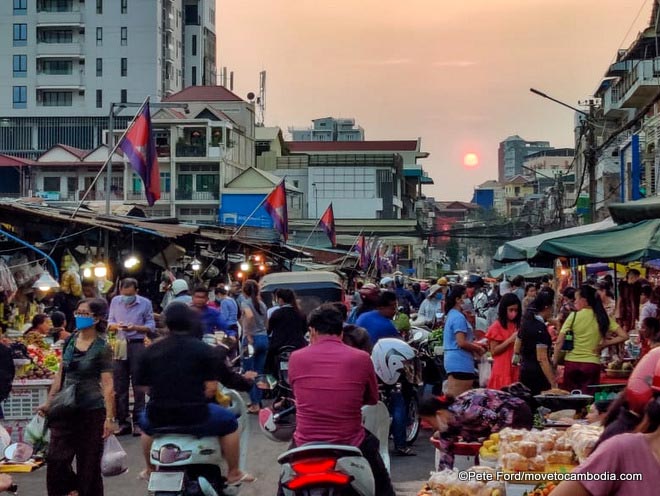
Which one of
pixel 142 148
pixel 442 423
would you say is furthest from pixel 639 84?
pixel 442 423

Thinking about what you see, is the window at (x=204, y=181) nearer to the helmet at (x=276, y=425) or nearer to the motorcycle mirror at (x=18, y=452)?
the helmet at (x=276, y=425)

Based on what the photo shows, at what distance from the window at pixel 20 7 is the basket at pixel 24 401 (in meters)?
85.1

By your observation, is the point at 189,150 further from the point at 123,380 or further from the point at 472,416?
the point at 472,416

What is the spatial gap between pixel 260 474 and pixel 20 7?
3404 inches

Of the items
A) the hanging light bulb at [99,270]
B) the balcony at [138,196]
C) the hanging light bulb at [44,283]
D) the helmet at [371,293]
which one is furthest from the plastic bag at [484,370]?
the balcony at [138,196]

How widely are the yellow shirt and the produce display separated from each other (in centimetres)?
488

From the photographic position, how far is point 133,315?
1302 cm

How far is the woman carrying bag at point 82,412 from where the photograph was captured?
8.11 meters

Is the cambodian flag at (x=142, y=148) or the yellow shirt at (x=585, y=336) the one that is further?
the cambodian flag at (x=142, y=148)

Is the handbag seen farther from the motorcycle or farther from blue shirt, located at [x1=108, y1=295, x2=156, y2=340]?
blue shirt, located at [x1=108, y1=295, x2=156, y2=340]

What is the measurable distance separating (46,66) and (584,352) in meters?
85.8

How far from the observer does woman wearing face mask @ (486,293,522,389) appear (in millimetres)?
11345

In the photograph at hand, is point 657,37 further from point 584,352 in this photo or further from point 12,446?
point 12,446

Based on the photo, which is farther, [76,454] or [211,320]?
[211,320]
